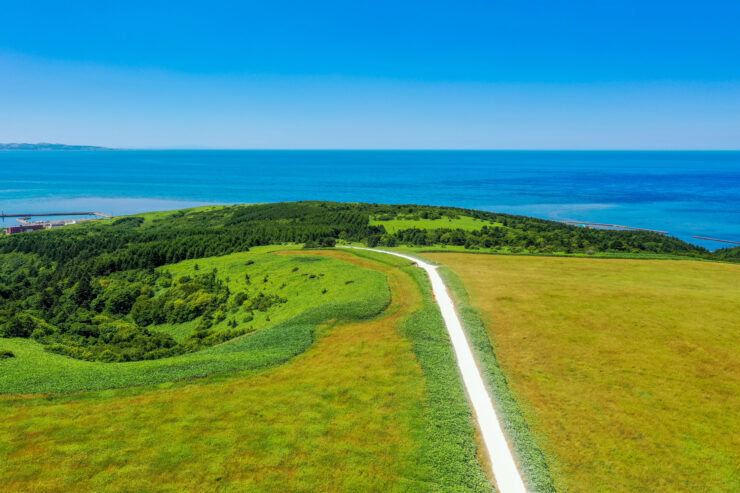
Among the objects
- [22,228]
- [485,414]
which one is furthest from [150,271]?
[22,228]

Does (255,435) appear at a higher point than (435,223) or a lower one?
lower

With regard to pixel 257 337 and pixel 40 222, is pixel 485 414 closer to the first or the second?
pixel 257 337

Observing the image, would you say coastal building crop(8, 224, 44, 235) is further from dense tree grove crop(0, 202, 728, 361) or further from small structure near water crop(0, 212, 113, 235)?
dense tree grove crop(0, 202, 728, 361)

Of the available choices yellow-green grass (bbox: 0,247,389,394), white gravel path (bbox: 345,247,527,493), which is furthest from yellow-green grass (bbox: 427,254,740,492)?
yellow-green grass (bbox: 0,247,389,394)

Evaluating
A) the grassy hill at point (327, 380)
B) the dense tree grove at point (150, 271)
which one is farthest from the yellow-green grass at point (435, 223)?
the grassy hill at point (327, 380)

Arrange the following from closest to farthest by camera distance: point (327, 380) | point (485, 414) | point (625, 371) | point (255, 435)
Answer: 1. point (255, 435)
2. point (485, 414)
3. point (327, 380)
4. point (625, 371)

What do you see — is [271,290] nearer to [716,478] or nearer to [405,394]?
[405,394]
